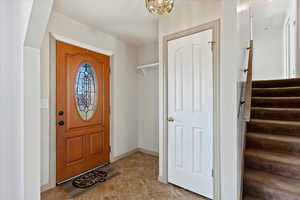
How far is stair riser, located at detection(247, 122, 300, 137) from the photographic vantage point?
6.93ft

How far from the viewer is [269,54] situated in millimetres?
5066

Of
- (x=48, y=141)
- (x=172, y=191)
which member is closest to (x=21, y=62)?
(x=48, y=141)

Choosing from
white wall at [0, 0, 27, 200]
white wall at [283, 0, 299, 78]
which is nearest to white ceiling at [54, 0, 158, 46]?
white wall at [0, 0, 27, 200]

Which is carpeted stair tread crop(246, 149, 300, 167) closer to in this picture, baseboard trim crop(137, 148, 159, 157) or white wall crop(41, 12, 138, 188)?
baseboard trim crop(137, 148, 159, 157)

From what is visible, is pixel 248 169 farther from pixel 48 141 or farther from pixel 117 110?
pixel 48 141

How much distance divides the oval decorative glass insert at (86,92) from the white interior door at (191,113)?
4.47ft

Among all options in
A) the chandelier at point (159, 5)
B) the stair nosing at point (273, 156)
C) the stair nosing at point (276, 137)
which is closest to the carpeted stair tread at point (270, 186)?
the stair nosing at point (273, 156)

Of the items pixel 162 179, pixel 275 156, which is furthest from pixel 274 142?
pixel 162 179

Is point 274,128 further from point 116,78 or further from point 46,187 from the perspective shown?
point 46,187

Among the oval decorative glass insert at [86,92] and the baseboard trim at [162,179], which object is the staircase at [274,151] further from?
the oval decorative glass insert at [86,92]

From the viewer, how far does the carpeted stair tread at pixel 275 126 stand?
83.4 inches

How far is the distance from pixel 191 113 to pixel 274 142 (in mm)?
1062

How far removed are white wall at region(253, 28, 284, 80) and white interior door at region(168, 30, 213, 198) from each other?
4022mm

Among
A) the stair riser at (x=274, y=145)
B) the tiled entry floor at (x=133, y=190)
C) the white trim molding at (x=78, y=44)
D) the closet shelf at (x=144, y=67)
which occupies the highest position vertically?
the white trim molding at (x=78, y=44)
